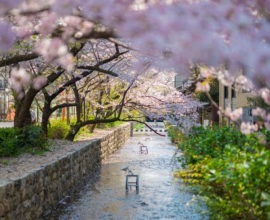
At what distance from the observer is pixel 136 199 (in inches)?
417

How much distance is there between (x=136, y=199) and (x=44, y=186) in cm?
276

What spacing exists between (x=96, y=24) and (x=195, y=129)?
34.2ft

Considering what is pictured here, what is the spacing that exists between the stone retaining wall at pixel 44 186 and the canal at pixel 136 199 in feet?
1.14

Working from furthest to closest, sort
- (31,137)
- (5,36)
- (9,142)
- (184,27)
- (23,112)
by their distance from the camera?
1. (23,112)
2. (31,137)
3. (9,142)
4. (5,36)
5. (184,27)

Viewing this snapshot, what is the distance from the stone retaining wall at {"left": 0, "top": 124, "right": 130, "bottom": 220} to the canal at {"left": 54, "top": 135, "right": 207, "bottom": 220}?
35 centimetres

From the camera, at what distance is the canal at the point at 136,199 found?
347 inches

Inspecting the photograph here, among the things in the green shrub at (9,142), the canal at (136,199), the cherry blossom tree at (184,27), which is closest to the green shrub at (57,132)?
the canal at (136,199)

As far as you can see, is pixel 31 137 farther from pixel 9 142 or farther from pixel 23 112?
pixel 9 142

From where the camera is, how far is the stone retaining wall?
6.43m

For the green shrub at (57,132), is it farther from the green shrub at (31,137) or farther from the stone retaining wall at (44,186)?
the green shrub at (31,137)

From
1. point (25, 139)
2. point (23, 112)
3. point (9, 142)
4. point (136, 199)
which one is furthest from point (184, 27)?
point (23, 112)

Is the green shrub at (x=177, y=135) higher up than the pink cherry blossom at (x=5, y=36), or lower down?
lower down

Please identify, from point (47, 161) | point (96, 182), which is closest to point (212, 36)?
point (47, 161)

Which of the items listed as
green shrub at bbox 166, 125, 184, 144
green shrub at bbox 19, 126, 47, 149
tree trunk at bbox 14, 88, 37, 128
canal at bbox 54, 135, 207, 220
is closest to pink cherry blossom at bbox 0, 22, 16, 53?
canal at bbox 54, 135, 207, 220
